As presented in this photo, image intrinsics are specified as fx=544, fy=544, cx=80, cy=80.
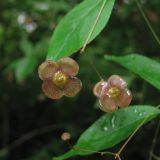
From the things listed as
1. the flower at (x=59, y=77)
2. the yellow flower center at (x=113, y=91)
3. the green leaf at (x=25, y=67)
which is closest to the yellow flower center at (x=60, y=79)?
the flower at (x=59, y=77)

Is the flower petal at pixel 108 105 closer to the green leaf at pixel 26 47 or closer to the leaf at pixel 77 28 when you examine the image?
the leaf at pixel 77 28

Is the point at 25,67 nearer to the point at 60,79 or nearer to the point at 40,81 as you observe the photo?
the point at 40,81

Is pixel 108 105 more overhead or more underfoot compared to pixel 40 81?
A: more overhead

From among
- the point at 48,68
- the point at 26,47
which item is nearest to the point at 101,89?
the point at 48,68

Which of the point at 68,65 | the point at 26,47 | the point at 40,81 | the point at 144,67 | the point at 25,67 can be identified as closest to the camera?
the point at 68,65

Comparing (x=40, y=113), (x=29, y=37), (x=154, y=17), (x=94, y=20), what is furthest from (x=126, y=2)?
(x=94, y=20)

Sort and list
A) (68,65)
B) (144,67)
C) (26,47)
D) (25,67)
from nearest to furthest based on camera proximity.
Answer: (68,65), (144,67), (25,67), (26,47)

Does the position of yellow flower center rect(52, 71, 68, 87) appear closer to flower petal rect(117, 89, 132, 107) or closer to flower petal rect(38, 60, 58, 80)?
flower petal rect(38, 60, 58, 80)
